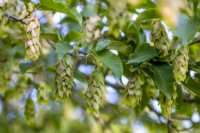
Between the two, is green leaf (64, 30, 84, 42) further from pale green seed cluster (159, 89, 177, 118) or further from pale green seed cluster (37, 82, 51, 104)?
pale green seed cluster (37, 82, 51, 104)

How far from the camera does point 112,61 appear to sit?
1.47m

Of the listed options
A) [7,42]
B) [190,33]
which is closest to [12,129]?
[7,42]

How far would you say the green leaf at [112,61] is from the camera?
4.70ft

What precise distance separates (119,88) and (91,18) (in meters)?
0.66

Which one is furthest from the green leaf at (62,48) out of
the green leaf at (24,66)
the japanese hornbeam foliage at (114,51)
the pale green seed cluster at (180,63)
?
the green leaf at (24,66)

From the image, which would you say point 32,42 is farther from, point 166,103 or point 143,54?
point 166,103

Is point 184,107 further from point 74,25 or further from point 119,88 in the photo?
point 74,25

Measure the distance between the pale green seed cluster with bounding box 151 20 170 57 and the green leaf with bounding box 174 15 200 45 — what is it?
0.15 m

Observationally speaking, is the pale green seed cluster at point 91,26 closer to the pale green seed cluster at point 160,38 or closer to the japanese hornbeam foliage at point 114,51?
the japanese hornbeam foliage at point 114,51

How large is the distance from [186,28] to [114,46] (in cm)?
30

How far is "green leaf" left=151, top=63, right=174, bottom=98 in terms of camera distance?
1.46 m

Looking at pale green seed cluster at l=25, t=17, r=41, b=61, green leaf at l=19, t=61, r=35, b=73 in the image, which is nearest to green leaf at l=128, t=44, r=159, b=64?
→ pale green seed cluster at l=25, t=17, r=41, b=61

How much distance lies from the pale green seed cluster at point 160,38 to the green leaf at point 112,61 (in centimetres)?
19

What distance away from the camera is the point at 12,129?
3799 millimetres
